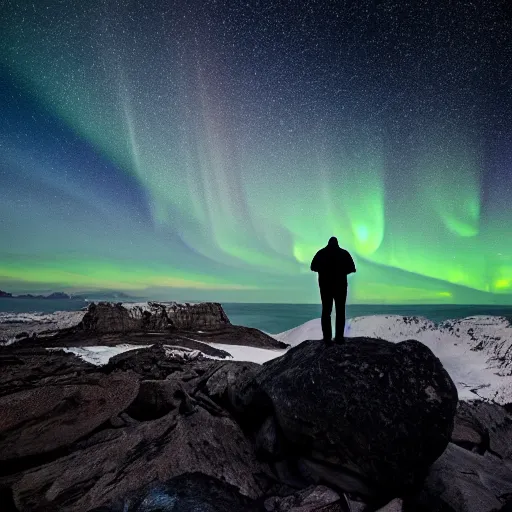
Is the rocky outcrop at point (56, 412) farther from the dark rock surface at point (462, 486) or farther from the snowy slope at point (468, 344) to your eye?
the snowy slope at point (468, 344)

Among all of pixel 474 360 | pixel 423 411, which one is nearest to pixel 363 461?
pixel 423 411

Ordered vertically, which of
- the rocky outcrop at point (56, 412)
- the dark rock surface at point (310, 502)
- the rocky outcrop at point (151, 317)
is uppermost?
the rocky outcrop at point (151, 317)

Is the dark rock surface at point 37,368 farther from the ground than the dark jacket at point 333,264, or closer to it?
closer to it

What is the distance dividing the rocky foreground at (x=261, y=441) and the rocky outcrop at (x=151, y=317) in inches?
356

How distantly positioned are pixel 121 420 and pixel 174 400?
1.25 metres

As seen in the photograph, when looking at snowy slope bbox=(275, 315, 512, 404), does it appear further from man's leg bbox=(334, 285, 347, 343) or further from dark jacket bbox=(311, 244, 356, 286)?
dark jacket bbox=(311, 244, 356, 286)

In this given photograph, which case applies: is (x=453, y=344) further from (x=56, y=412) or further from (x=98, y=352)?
(x=56, y=412)

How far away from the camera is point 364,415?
594 centimetres

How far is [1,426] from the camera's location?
6.97 metres

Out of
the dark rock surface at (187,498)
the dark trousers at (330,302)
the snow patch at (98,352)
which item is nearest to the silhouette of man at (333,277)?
the dark trousers at (330,302)

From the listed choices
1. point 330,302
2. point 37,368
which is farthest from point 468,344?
point 37,368

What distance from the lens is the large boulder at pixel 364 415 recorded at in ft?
19.0

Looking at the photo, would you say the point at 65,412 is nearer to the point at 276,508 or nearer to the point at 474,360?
the point at 276,508

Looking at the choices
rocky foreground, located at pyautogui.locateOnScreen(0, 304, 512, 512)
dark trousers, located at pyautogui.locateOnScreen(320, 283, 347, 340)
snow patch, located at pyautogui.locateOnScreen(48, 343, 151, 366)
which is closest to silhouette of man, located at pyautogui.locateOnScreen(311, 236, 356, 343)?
dark trousers, located at pyautogui.locateOnScreen(320, 283, 347, 340)
